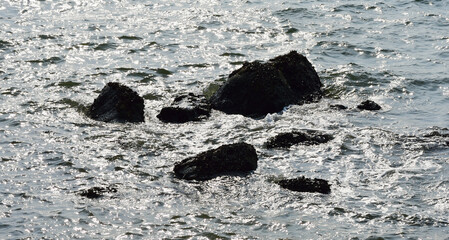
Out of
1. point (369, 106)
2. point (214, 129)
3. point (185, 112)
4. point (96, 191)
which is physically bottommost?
point (369, 106)

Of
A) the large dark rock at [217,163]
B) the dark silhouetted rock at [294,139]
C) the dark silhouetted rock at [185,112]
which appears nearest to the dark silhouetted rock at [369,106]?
the dark silhouetted rock at [294,139]

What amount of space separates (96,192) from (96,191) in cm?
3

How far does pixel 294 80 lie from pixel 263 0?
10.7 metres

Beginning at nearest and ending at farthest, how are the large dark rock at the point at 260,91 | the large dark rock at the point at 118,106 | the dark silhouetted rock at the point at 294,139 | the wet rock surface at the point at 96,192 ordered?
the wet rock surface at the point at 96,192 < the dark silhouetted rock at the point at 294,139 < the large dark rock at the point at 118,106 < the large dark rock at the point at 260,91

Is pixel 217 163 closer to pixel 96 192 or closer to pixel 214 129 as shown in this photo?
pixel 96 192

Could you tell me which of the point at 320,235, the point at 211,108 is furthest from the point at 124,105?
the point at 320,235

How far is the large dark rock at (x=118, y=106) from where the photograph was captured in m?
13.2

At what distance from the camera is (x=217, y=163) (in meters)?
10.6

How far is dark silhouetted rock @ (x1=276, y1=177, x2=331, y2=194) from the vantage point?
33.3 ft

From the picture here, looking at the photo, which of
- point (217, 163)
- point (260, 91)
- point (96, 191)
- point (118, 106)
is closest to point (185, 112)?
point (118, 106)

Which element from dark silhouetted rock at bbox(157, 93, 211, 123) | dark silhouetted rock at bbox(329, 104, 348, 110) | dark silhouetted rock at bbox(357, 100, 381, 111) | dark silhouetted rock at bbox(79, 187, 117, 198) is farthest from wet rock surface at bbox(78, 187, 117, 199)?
dark silhouetted rock at bbox(357, 100, 381, 111)

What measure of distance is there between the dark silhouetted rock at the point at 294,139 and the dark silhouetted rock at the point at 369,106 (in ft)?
6.52

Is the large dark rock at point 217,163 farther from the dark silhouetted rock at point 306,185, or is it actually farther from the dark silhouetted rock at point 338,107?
the dark silhouetted rock at point 338,107

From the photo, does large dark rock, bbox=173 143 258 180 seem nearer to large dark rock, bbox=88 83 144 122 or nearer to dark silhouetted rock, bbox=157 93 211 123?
dark silhouetted rock, bbox=157 93 211 123
